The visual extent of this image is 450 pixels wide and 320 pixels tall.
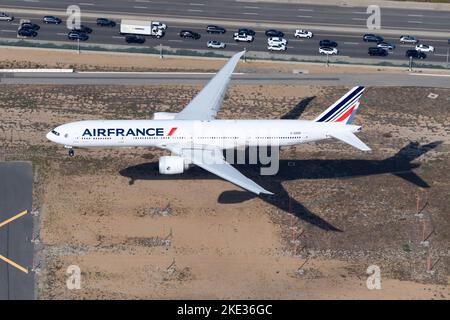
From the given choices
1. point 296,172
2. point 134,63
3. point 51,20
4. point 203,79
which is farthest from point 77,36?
point 296,172

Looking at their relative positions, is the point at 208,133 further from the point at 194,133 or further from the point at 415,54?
the point at 415,54

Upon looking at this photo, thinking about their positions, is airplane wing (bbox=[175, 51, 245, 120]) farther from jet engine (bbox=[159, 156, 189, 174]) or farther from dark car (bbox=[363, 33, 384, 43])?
dark car (bbox=[363, 33, 384, 43])

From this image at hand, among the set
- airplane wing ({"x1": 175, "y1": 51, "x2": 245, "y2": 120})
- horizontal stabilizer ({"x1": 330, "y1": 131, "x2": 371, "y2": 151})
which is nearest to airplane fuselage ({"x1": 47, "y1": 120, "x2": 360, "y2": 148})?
horizontal stabilizer ({"x1": 330, "y1": 131, "x2": 371, "y2": 151})

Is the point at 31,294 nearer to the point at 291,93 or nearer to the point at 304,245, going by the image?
the point at 304,245

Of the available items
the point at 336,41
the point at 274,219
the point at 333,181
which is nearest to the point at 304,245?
the point at 274,219

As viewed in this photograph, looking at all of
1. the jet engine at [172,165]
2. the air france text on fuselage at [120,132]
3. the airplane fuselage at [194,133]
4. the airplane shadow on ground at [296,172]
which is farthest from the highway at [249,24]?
the jet engine at [172,165]

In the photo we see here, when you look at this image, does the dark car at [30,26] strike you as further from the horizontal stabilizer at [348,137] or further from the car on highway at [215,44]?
the horizontal stabilizer at [348,137]
